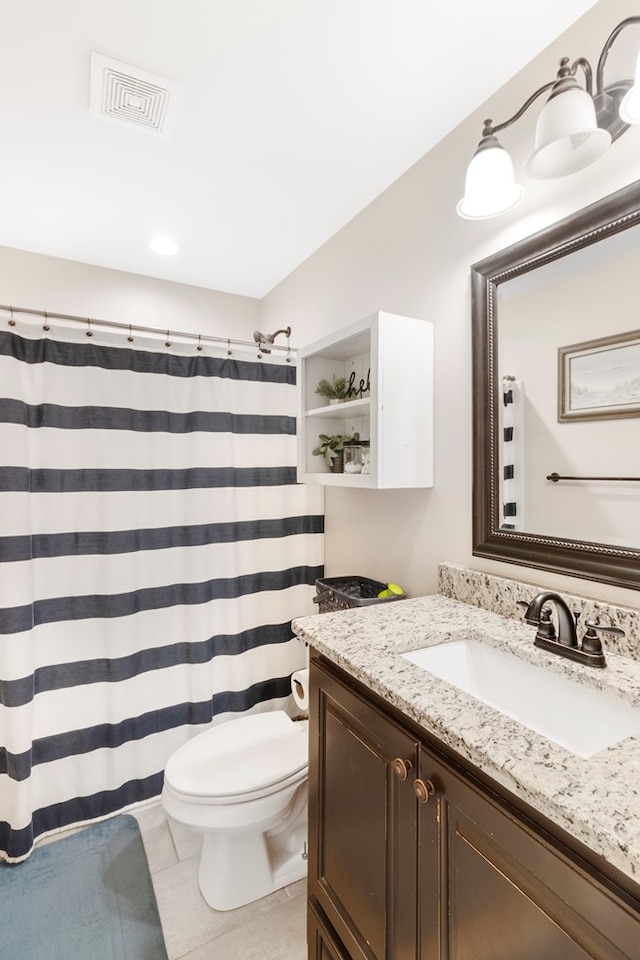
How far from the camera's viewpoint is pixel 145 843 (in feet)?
5.65

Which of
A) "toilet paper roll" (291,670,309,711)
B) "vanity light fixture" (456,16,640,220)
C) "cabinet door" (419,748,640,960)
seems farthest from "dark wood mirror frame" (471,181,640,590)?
"toilet paper roll" (291,670,309,711)

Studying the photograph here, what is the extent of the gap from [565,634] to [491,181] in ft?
3.53

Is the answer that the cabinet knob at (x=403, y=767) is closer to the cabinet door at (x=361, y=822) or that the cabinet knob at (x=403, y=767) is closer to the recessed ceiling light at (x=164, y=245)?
the cabinet door at (x=361, y=822)

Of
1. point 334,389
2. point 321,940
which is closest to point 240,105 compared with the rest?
point 334,389

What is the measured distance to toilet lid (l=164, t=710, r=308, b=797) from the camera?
141cm

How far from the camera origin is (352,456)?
5.67 feet

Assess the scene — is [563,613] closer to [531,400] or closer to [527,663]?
[527,663]

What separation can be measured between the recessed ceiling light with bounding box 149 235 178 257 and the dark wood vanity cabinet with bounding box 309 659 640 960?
6.53 feet

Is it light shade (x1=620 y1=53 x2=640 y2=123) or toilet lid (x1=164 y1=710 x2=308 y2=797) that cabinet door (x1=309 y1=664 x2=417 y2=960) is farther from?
light shade (x1=620 y1=53 x2=640 y2=123)

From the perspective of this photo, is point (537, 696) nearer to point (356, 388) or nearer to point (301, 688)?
point (301, 688)

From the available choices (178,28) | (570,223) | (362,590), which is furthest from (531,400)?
(178,28)

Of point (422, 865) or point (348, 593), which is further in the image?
point (348, 593)

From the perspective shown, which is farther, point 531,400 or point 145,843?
point 145,843

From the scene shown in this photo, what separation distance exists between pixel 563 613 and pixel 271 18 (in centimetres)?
156
